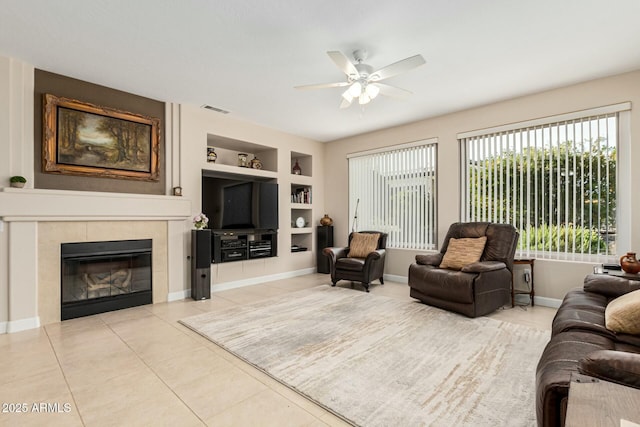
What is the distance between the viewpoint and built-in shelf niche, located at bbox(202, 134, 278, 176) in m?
5.18

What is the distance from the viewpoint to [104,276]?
383cm

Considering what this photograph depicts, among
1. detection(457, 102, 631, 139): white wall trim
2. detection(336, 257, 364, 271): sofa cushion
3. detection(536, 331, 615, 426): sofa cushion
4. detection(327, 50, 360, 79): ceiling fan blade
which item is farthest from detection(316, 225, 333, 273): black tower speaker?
detection(536, 331, 615, 426): sofa cushion

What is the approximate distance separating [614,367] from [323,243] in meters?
5.39

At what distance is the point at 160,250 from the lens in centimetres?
426

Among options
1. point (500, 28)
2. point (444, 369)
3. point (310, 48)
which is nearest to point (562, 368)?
point (444, 369)

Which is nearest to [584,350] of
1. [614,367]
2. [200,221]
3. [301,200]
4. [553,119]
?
[614,367]

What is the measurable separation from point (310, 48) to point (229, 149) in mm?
3233

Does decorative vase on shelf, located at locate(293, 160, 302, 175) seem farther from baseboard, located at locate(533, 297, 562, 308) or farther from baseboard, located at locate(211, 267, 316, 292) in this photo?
baseboard, located at locate(533, 297, 562, 308)

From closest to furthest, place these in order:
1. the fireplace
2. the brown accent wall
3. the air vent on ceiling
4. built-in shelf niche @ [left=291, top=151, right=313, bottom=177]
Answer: the brown accent wall
the fireplace
the air vent on ceiling
built-in shelf niche @ [left=291, top=151, right=313, bottom=177]

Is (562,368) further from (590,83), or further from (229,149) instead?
(229,149)

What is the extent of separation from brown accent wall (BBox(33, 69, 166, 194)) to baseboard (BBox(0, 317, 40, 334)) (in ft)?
4.61

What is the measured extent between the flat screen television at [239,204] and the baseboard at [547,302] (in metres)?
4.02

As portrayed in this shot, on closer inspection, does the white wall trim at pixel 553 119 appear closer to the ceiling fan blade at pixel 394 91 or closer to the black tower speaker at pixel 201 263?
the ceiling fan blade at pixel 394 91

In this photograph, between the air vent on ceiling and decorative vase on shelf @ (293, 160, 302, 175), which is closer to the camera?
the air vent on ceiling
